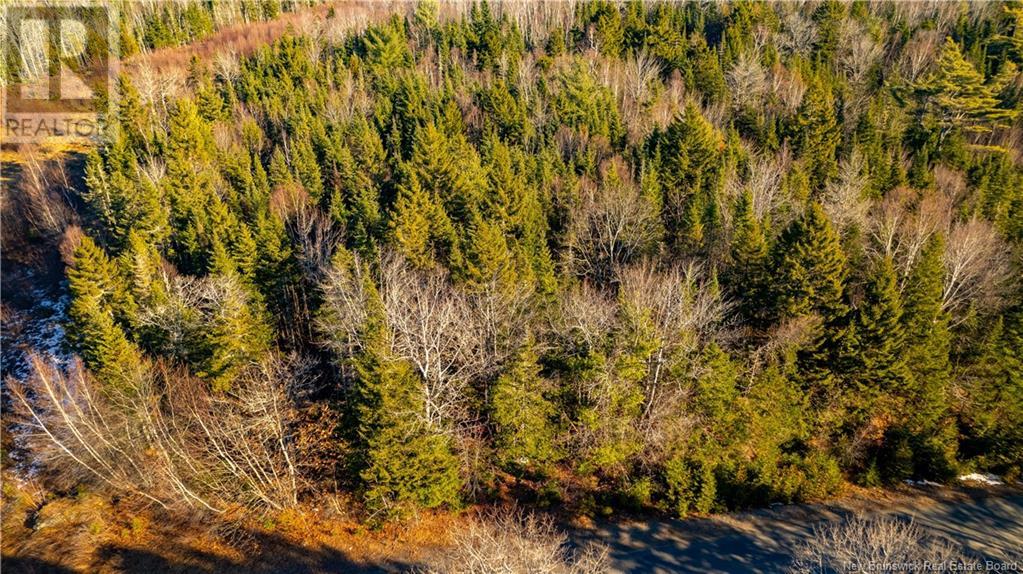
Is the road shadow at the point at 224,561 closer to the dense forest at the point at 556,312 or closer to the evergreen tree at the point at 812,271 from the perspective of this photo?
Result: the dense forest at the point at 556,312

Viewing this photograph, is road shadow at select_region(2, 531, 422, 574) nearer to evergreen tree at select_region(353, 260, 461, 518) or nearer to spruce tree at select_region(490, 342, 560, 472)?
evergreen tree at select_region(353, 260, 461, 518)

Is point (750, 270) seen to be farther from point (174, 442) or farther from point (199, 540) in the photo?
point (199, 540)

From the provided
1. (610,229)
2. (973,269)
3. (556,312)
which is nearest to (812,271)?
(973,269)

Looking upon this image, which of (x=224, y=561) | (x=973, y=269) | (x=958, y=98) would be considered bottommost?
(x=224, y=561)

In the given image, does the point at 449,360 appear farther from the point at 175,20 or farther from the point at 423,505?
the point at 175,20

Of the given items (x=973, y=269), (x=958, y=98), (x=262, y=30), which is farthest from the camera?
(x=262, y=30)

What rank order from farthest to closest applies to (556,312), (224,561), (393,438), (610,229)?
(610,229)
(556,312)
(224,561)
(393,438)

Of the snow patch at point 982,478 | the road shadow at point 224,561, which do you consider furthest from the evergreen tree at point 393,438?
the snow patch at point 982,478

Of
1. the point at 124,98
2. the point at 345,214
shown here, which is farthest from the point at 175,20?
the point at 345,214
